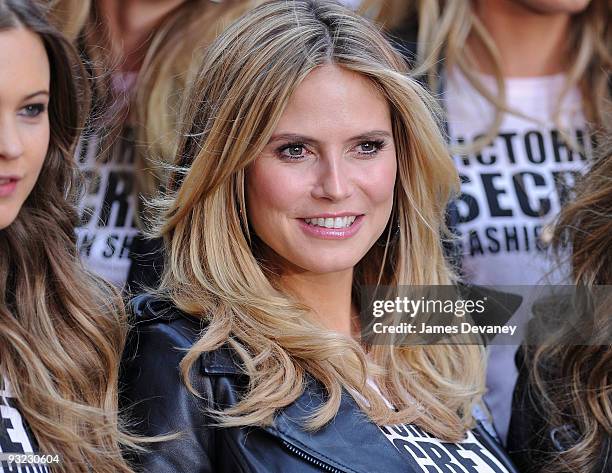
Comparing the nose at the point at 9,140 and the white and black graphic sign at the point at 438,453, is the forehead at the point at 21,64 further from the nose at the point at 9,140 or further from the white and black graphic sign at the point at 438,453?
the white and black graphic sign at the point at 438,453

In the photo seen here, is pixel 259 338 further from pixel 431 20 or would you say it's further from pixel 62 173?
pixel 431 20

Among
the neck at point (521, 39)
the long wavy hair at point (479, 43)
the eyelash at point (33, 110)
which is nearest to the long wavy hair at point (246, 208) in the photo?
the eyelash at point (33, 110)

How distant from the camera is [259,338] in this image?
2662 millimetres

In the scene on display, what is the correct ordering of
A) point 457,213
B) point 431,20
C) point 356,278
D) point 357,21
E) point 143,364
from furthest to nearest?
1. point 431,20
2. point 457,213
3. point 356,278
4. point 357,21
5. point 143,364

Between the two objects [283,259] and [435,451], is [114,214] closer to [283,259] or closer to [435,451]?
[283,259]

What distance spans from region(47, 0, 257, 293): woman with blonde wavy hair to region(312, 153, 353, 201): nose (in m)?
0.53

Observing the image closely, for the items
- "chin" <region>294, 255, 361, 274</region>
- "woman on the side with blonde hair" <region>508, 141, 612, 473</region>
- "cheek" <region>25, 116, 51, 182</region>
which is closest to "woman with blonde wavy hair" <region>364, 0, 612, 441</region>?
"woman on the side with blonde hair" <region>508, 141, 612, 473</region>

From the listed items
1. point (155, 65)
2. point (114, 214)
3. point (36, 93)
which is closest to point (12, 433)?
point (36, 93)

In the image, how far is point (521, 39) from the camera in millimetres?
4023

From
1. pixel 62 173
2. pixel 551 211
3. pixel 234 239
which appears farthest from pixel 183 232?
pixel 551 211

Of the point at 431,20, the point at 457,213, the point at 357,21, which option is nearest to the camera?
the point at 357,21

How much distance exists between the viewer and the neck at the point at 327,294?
2.89 meters

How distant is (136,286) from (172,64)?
2.62ft

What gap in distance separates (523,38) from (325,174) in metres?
1.59
